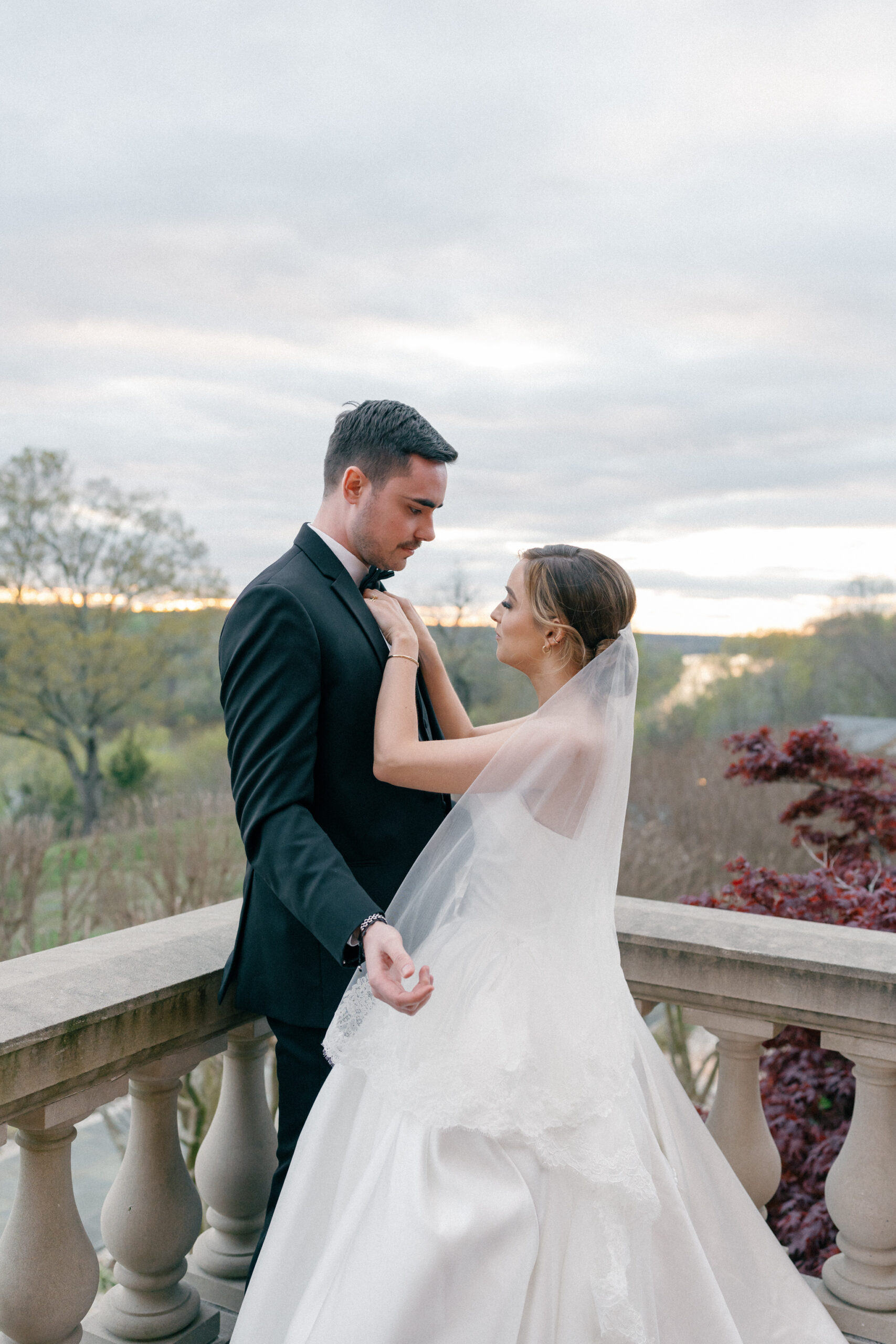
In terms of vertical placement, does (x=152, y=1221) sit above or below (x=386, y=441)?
below

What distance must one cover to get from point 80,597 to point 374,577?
26507mm

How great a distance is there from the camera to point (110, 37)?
416 inches

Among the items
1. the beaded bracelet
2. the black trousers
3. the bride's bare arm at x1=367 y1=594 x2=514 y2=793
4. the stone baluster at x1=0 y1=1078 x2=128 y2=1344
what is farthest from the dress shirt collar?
the stone baluster at x1=0 y1=1078 x2=128 y2=1344

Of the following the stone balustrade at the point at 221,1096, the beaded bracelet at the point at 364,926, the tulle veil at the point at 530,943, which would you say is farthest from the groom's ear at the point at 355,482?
the stone balustrade at the point at 221,1096

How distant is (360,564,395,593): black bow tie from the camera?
2.29 m

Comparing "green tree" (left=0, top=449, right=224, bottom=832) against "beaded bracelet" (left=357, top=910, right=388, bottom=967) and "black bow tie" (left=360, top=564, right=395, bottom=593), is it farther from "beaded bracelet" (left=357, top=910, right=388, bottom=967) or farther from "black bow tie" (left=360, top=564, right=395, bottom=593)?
"beaded bracelet" (left=357, top=910, right=388, bottom=967)

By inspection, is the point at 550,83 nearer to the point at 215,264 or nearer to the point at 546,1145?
the point at 546,1145

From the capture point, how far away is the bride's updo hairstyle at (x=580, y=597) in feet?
7.24

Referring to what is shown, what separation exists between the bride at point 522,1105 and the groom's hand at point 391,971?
0.01m

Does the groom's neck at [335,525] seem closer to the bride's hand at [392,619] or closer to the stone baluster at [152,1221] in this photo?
the bride's hand at [392,619]

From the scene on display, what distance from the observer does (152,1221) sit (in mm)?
2080

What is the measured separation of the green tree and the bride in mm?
25852

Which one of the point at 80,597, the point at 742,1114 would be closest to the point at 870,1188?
the point at 742,1114

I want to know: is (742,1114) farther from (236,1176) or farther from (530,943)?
(236,1176)
